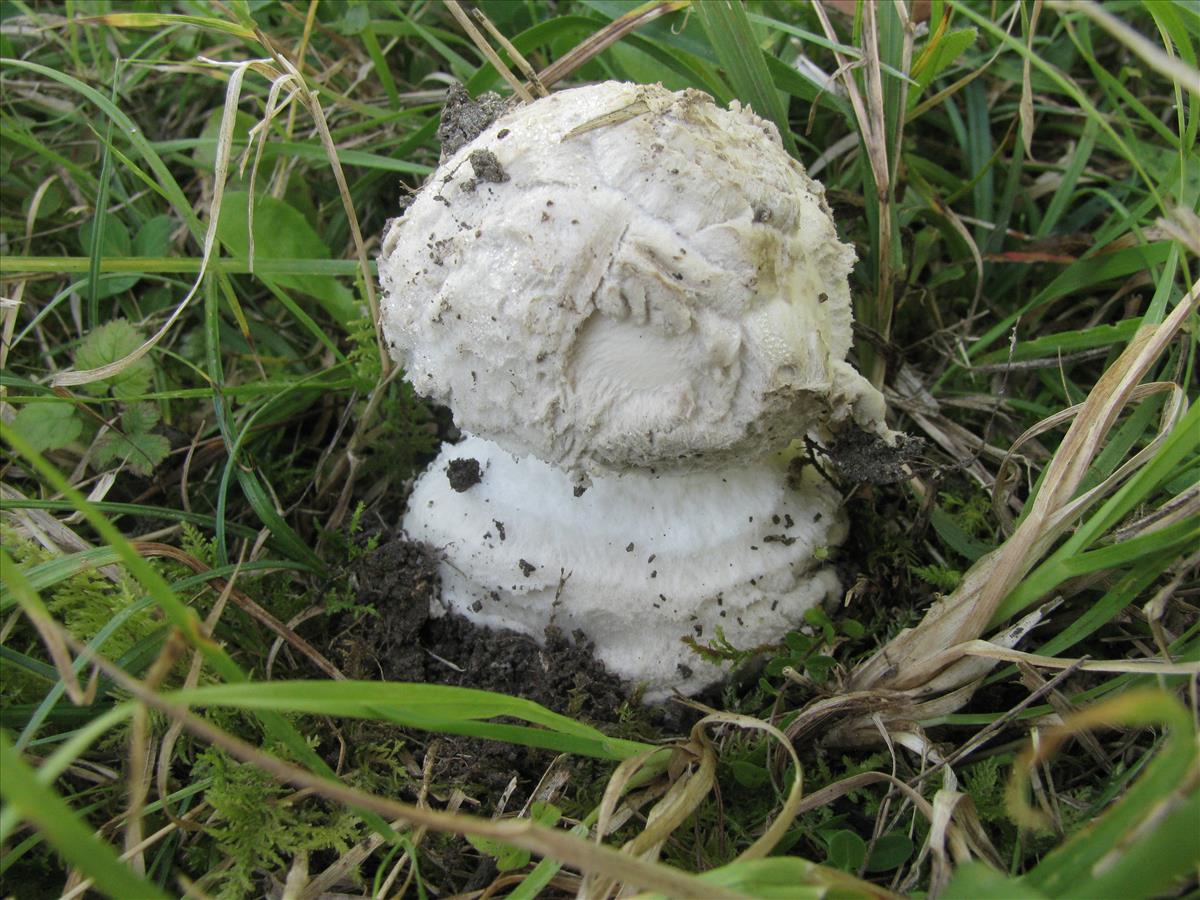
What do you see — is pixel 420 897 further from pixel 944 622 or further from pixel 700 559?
pixel 944 622

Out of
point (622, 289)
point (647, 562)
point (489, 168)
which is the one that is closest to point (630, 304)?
point (622, 289)

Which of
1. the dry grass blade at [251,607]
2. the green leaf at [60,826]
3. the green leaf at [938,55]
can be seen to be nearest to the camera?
the green leaf at [60,826]

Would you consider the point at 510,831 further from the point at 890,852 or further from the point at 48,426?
the point at 48,426

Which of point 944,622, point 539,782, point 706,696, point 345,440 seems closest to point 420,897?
point 539,782

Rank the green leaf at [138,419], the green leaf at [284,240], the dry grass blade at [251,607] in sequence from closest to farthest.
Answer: the dry grass blade at [251,607] → the green leaf at [138,419] → the green leaf at [284,240]

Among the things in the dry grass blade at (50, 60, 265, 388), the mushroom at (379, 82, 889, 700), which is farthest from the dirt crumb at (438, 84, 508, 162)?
the dry grass blade at (50, 60, 265, 388)

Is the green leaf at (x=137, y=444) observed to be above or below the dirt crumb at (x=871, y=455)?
below

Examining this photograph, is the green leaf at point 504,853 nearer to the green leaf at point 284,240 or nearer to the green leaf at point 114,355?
the green leaf at point 114,355

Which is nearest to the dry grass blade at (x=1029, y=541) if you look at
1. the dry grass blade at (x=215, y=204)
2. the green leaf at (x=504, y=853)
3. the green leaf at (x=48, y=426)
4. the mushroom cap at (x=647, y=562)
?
the mushroom cap at (x=647, y=562)
